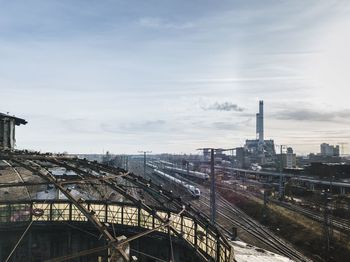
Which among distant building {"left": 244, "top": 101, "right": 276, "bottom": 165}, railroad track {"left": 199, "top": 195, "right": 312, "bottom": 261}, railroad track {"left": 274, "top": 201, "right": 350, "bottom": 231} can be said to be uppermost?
distant building {"left": 244, "top": 101, "right": 276, "bottom": 165}

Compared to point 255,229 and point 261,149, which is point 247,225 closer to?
point 255,229

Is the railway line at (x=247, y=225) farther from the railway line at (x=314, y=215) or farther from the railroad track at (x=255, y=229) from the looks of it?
the railway line at (x=314, y=215)

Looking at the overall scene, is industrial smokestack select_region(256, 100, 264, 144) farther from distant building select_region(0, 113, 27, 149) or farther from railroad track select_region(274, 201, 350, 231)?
distant building select_region(0, 113, 27, 149)

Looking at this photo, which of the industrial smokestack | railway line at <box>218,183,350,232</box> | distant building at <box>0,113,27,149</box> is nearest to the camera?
distant building at <box>0,113,27,149</box>

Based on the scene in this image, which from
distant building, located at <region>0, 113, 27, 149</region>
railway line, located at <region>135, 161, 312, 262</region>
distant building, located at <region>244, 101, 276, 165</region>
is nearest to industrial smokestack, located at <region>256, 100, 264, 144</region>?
distant building, located at <region>244, 101, 276, 165</region>

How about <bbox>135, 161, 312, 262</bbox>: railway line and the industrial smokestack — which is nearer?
<bbox>135, 161, 312, 262</bbox>: railway line

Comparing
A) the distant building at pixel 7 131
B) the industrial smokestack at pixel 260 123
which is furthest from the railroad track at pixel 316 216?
the industrial smokestack at pixel 260 123

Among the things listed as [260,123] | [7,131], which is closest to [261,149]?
[260,123]

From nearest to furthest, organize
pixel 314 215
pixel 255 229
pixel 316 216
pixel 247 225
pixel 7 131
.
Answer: pixel 7 131 → pixel 255 229 → pixel 316 216 → pixel 314 215 → pixel 247 225

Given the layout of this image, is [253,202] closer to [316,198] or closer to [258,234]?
[316,198]

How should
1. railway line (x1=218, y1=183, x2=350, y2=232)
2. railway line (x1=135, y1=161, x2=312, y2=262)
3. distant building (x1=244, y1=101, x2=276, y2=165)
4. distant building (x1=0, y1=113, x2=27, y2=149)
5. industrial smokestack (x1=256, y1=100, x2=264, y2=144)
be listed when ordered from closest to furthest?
distant building (x1=0, y1=113, x2=27, y2=149), railway line (x1=135, y1=161, x2=312, y2=262), railway line (x1=218, y1=183, x2=350, y2=232), distant building (x1=244, y1=101, x2=276, y2=165), industrial smokestack (x1=256, y1=100, x2=264, y2=144)

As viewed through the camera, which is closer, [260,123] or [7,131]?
[7,131]

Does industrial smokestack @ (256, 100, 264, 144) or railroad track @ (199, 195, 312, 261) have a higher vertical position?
industrial smokestack @ (256, 100, 264, 144)

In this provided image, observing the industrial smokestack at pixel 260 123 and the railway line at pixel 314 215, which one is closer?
the railway line at pixel 314 215
